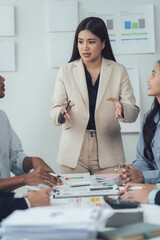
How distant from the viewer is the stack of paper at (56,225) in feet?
3.19

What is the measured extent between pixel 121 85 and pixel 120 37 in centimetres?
109

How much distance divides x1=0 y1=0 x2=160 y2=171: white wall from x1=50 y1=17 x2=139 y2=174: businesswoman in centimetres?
94

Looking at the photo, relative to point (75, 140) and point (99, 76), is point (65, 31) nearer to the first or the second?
point (99, 76)

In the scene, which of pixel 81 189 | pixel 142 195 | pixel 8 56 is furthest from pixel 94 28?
pixel 142 195

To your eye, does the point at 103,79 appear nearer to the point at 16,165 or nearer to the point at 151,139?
the point at 151,139

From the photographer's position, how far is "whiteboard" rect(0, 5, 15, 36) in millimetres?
3676

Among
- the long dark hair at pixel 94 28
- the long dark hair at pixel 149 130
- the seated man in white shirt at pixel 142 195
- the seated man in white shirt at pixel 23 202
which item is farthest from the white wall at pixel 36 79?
the seated man in white shirt at pixel 23 202

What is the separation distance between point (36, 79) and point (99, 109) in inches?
48.6

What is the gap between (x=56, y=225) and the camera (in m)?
0.98

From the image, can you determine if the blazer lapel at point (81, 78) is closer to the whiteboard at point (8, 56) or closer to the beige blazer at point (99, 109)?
the beige blazer at point (99, 109)

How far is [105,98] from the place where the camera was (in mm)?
2736

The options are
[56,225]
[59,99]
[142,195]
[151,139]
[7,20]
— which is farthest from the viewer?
[7,20]

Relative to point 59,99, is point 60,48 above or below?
above

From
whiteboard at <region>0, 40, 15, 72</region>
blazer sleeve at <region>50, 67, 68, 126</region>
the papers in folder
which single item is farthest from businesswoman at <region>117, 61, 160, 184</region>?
whiteboard at <region>0, 40, 15, 72</region>
